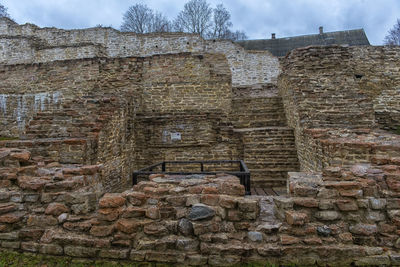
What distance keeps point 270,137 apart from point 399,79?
23.2ft

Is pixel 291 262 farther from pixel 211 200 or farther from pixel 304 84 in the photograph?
pixel 304 84

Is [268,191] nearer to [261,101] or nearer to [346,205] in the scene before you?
[346,205]

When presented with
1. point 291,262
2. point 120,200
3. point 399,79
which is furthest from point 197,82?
point 399,79

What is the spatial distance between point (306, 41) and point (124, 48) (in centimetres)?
1994

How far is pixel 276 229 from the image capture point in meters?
2.54

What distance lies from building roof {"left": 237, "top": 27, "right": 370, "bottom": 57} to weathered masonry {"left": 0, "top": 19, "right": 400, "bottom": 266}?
1639 centimetres

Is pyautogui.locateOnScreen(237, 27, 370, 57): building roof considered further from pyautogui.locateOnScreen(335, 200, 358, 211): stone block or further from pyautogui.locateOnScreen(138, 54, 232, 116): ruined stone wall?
pyautogui.locateOnScreen(335, 200, 358, 211): stone block

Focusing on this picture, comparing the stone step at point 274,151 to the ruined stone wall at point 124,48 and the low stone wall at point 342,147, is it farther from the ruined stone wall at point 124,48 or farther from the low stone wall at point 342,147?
the ruined stone wall at point 124,48

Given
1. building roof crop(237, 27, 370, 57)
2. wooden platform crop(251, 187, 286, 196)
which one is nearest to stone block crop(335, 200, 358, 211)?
wooden platform crop(251, 187, 286, 196)

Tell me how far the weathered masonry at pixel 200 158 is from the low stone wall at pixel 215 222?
0.01m

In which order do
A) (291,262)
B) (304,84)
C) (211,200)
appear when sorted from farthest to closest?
(304,84) < (211,200) < (291,262)

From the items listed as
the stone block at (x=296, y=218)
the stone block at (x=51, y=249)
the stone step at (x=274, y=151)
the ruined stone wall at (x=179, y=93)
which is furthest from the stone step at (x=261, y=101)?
the stone block at (x=51, y=249)

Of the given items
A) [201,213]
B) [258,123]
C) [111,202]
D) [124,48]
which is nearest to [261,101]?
[258,123]

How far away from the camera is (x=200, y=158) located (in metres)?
7.72
